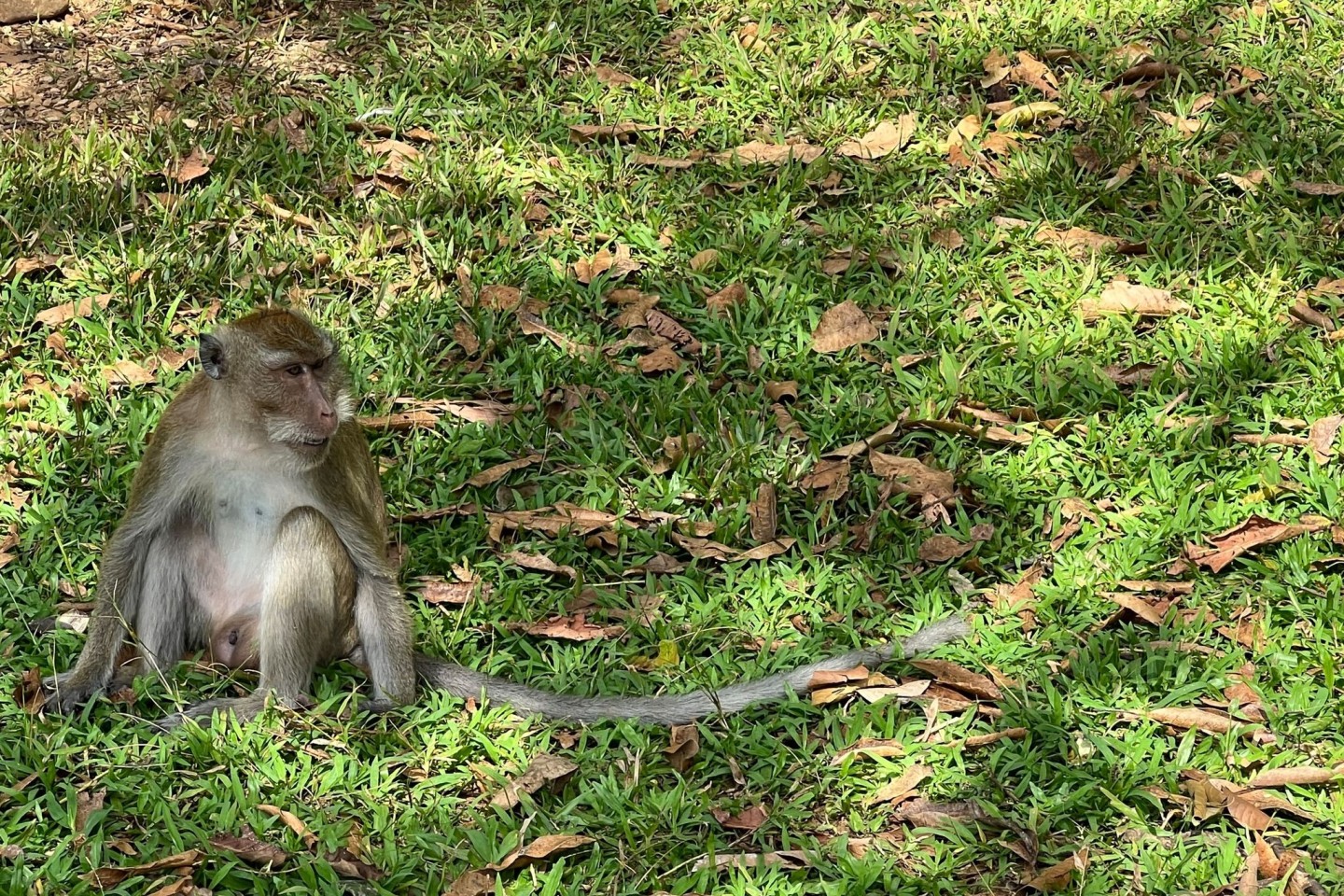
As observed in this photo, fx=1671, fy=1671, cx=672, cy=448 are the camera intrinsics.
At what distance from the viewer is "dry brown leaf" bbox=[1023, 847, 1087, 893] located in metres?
4.26

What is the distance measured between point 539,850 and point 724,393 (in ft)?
7.84

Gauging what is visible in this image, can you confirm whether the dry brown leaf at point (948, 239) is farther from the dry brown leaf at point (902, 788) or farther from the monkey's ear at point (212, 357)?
the monkey's ear at point (212, 357)

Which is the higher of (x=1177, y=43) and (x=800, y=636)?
(x=1177, y=43)

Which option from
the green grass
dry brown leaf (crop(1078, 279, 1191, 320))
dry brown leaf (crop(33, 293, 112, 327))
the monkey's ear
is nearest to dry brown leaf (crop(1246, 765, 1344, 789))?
the green grass

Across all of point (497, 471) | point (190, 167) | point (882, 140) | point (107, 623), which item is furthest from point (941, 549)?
point (190, 167)

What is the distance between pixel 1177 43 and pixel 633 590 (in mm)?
4417

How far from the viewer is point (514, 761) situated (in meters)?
4.74

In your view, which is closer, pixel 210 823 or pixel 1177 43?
pixel 210 823

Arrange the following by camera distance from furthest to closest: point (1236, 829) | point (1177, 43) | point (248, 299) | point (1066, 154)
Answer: point (1177, 43) < point (1066, 154) < point (248, 299) < point (1236, 829)

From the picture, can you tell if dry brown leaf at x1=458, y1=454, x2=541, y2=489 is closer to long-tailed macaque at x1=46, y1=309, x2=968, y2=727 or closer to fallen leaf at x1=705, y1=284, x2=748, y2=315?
long-tailed macaque at x1=46, y1=309, x2=968, y2=727

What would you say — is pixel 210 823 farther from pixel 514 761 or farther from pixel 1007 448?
pixel 1007 448

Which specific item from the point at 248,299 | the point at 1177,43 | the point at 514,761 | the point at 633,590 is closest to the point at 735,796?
the point at 514,761

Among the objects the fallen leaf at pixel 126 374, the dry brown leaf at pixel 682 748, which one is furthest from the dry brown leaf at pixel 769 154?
the dry brown leaf at pixel 682 748

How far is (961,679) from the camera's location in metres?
4.94
